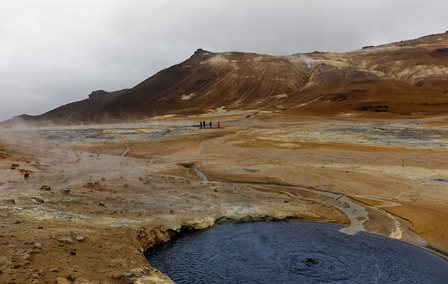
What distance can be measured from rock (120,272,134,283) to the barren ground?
0.02 metres

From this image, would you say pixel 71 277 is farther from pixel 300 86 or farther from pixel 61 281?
pixel 300 86

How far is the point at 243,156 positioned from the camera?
27375 millimetres

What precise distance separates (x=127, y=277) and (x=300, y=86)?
4065 inches

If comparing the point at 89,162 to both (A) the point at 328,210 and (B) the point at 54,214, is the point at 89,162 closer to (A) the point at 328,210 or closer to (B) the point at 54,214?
(B) the point at 54,214

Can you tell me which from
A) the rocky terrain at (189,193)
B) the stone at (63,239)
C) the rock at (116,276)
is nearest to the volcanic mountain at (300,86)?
the rocky terrain at (189,193)

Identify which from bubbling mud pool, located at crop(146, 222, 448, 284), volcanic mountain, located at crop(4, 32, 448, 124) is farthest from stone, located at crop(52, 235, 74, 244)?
volcanic mountain, located at crop(4, 32, 448, 124)

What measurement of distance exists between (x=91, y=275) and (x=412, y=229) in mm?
10950

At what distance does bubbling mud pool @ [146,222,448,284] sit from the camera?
938 centimetres

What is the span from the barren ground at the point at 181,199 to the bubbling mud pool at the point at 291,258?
2.53ft

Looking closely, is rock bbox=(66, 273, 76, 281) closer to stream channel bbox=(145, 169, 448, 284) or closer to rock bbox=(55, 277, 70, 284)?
rock bbox=(55, 277, 70, 284)

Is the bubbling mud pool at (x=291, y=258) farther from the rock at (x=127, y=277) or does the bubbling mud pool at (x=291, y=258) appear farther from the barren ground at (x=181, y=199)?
the rock at (x=127, y=277)

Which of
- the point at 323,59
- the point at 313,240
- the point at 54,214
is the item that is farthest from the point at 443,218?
the point at 323,59

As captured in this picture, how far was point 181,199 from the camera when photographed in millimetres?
15500

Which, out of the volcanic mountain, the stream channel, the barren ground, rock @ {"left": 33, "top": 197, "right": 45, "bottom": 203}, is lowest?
the stream channel
